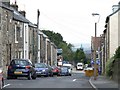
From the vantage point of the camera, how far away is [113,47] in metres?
50.6

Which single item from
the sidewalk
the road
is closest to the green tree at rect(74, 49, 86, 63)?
the road

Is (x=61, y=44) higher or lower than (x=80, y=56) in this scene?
higher

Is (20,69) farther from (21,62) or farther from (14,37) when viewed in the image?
(14,37)

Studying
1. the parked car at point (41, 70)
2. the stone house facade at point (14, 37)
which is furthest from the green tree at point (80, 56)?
the parked car at point (41, 70)

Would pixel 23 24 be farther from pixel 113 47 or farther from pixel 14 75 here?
pixel 14 75

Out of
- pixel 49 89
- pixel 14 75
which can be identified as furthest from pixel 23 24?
pixel 49 89

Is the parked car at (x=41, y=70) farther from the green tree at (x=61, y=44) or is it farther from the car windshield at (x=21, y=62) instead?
the green tree at (x=61, y=44)

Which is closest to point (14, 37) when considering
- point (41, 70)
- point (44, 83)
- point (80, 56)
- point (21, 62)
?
point (41, 70)

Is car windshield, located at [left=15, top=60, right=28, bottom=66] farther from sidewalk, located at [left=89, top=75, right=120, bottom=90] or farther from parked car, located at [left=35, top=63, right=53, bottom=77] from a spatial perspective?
parked car, located at [left=35, top=63, right=53, bottom=77]

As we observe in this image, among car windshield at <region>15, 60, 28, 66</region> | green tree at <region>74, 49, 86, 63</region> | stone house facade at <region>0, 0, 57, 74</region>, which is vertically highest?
stone house facade at <region>0, 0, 57, 74</region>

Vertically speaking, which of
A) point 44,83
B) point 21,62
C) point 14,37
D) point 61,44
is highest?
point 14,37

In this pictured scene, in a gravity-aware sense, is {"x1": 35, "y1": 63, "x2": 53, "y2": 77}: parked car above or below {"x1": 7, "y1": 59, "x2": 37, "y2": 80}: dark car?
below

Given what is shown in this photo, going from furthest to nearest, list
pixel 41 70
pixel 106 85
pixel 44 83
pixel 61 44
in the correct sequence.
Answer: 1. pixel 61 44
2. pixel 41 70
3. pixel 44 83
4. pixel 106 85

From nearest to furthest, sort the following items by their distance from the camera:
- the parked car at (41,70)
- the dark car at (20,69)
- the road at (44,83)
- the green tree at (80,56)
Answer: the road at (44,83), the dark car at (20,69), the parked car at (41,70), the green tree at (80,56)
